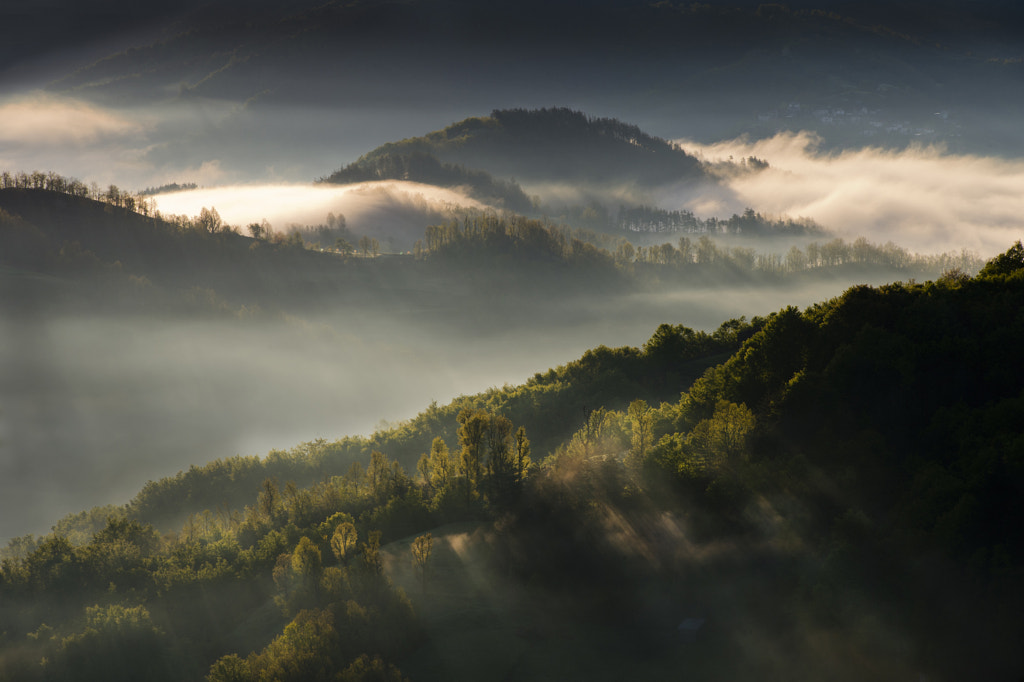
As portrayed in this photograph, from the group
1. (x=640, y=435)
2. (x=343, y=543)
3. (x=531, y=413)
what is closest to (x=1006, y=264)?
(x=640, y=435)

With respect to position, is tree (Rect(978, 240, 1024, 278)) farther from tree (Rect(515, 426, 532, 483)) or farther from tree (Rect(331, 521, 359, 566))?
tree (Rect(331, 521, 359, 566))

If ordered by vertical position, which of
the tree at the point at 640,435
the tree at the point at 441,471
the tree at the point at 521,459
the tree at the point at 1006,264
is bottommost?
the tree at the point at 441,471

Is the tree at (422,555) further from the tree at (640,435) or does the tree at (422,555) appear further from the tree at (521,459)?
the tree at (640,435)

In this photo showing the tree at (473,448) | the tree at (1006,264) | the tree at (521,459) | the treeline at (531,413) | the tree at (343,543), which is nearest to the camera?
the tree at (343,543)

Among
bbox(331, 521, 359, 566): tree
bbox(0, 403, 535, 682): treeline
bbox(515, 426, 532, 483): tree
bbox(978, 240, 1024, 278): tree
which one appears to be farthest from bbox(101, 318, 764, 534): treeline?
bbox(978, 240, 1024, 278): tree

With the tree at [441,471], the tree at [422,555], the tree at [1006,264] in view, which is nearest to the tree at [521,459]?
the tree at [441,471]

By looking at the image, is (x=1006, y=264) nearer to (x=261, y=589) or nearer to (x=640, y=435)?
(x=640, y=435)

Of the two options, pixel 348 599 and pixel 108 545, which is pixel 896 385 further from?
pixel 108 545

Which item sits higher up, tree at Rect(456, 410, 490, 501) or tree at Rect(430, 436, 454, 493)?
tree at Rect(456, 410, 490, 501)

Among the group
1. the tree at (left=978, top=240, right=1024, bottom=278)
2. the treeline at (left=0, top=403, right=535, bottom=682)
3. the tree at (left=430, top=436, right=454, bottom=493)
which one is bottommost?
the treeline at (left=0, top=403, right=535, bottom=682)
